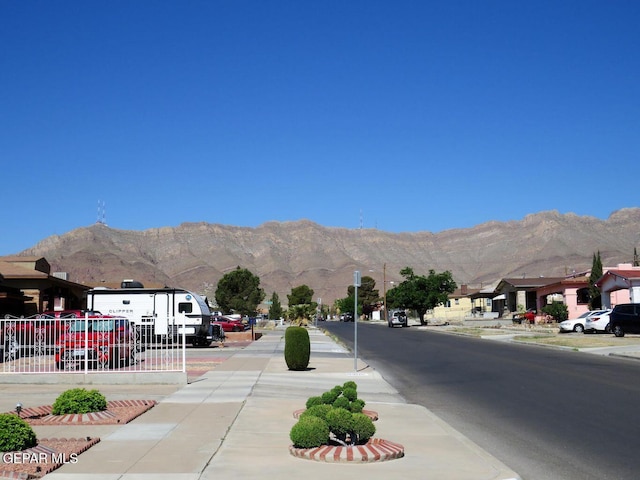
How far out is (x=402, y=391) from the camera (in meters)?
18.3

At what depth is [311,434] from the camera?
942cm

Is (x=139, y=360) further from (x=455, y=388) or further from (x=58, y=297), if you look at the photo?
(x=58, y=297)

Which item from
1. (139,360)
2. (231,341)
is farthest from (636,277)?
(139,360)

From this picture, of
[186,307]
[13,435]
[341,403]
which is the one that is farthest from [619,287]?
[13,435]

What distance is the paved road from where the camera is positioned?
9969mm

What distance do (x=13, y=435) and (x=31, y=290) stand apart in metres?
37.7

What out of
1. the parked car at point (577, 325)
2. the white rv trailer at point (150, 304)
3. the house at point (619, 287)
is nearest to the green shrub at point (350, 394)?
the white rv trailer at point (150, 304)

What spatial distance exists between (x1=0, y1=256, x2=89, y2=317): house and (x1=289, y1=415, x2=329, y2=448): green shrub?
27.3 meters

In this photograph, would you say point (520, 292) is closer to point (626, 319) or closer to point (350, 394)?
point (626, 319)

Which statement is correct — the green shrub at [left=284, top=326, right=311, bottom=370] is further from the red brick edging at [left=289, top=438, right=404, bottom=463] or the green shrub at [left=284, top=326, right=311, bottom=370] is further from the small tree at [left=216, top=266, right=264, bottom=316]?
the small tree at [left=216, top=266, right=264, bottom=316]

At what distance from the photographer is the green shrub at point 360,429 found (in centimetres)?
962

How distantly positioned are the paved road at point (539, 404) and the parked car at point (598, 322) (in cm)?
1819

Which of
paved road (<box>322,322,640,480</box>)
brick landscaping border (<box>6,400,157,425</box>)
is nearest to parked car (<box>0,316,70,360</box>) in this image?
brick landscaping border (<box>6,400,157,425</box>)

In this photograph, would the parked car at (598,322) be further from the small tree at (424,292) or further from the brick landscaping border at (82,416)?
the brick landscaping border at (82,416)
